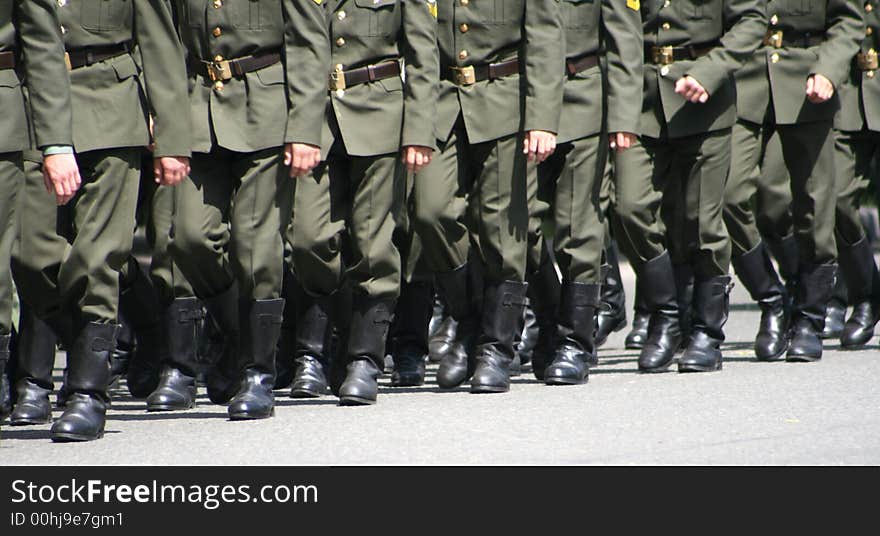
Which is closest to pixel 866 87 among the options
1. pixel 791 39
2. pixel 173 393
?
pixel 791 39

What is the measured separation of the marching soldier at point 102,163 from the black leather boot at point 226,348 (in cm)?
68

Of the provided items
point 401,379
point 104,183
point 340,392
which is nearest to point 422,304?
point 401,379

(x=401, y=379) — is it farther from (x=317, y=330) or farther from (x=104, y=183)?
(x=104, y=183)

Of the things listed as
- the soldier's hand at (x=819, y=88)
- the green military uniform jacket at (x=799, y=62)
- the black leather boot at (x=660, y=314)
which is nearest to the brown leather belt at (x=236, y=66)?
the black leather boot at (x=660, y=314)

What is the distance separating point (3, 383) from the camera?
6.31 m

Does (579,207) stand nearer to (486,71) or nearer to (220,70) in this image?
(486,71)

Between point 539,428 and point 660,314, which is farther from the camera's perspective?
point 660,314

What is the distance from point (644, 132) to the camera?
299 inches

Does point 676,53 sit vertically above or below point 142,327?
above

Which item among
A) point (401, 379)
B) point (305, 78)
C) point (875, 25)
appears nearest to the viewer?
point (305, 78)

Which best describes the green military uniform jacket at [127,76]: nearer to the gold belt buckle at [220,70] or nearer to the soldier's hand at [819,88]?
the gold belt buckle at [220,70]

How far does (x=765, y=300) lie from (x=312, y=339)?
2.51 meters

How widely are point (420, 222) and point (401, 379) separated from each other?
84cm

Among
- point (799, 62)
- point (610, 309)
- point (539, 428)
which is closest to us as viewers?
point (539, 428)
